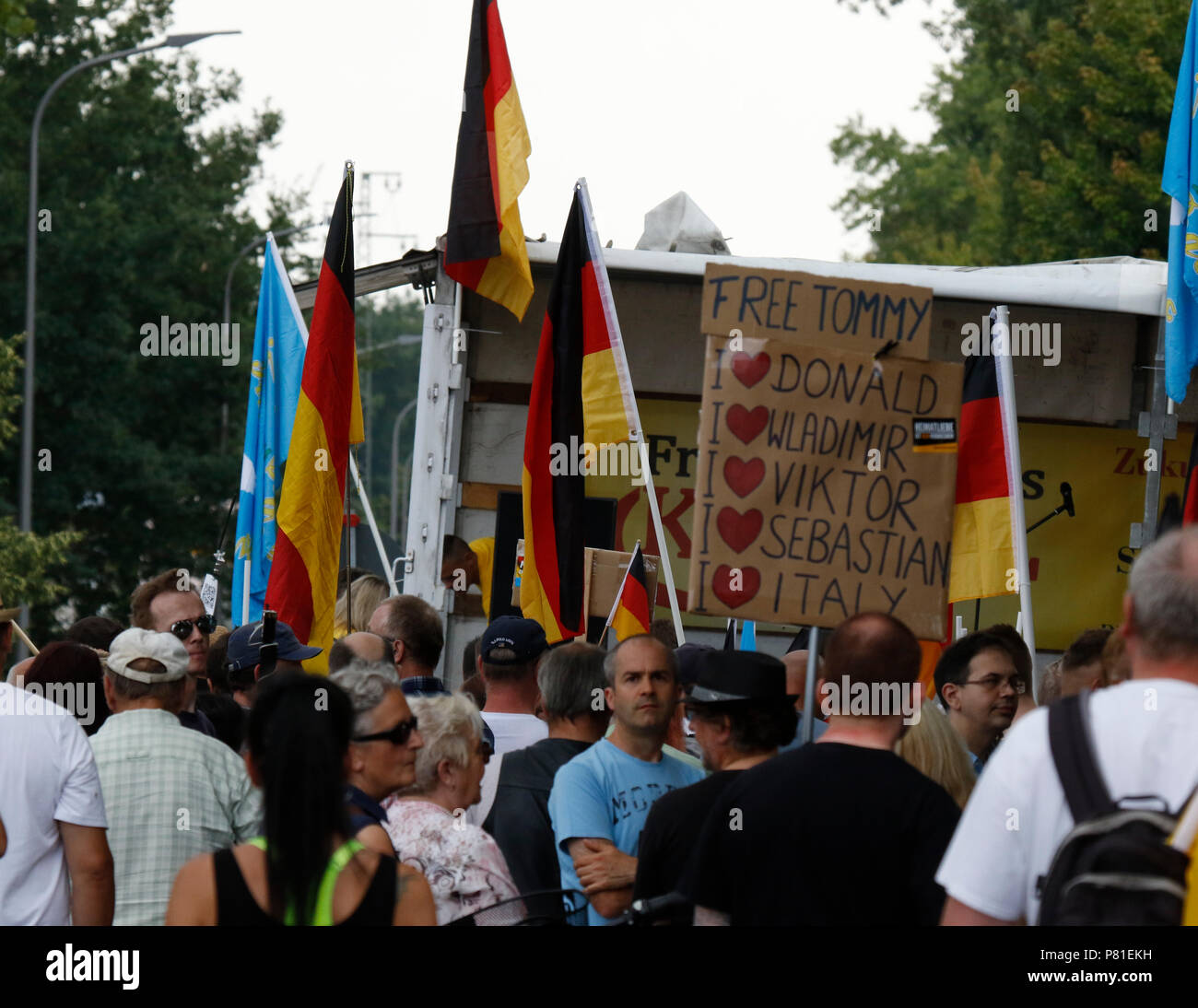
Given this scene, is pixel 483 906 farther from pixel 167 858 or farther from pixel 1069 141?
pixel 1069 141

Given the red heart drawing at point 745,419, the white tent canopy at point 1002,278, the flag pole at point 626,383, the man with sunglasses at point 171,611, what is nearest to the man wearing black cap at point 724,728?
the red heart drawing at point 745,419

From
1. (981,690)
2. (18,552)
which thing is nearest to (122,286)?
(18,552)

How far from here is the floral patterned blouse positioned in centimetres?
455

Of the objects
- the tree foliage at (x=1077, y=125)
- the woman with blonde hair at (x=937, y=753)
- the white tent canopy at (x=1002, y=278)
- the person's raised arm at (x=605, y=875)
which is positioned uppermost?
the tree foliage at (x=1077, y=125)

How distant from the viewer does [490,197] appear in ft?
27.9

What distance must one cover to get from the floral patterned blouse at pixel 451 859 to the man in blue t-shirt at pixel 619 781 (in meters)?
0.47

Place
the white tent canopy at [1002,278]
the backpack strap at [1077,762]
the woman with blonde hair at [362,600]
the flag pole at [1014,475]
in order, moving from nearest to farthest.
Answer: the backpack strap at [1077,762], the flag pole at [1014,475], the woman with blonde hair at [362,600], the white tent canopy at [1002,278]

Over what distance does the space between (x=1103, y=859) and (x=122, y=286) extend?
95.0ft

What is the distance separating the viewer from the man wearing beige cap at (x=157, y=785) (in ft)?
16.2

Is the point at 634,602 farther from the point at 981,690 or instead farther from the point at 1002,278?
the point at 1002,278

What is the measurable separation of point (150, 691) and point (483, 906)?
1.29m

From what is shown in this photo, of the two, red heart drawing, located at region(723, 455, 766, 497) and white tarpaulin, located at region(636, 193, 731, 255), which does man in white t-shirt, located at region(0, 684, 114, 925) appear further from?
white tarpaulin, located at region(636, 193, 731, 255)

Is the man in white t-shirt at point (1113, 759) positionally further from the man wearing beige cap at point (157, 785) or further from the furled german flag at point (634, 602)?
the furled german flag at point (634, 602)

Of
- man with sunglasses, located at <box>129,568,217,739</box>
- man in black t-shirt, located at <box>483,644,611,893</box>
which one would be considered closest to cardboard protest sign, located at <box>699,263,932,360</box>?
man in black t-shirt, located at <box>483,644,611,893</box>
